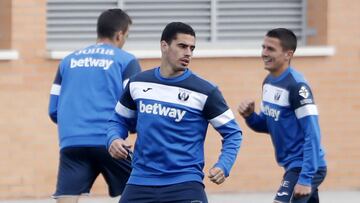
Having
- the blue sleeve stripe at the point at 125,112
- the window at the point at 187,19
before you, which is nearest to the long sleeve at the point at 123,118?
the blue sleeve stripe at the point at 125,112

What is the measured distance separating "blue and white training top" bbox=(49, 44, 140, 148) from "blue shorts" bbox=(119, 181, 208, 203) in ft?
5.43

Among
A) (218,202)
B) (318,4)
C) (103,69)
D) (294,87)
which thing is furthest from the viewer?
(318,4)

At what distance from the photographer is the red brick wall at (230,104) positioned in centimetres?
1205

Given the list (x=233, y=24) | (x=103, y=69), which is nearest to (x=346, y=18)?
(x=233, y=24)

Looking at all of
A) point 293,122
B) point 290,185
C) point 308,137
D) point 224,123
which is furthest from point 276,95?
point 224,123

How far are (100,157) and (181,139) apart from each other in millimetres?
1827

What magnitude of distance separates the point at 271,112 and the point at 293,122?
0.23 m

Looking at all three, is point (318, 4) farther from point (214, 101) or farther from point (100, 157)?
point (214, 101)

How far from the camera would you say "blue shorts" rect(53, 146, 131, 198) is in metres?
8.91

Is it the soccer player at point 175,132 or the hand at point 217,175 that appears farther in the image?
the soccer player at point 175,132

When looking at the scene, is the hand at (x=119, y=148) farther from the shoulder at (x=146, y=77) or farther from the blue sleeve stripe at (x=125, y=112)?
the shoulder at (x=146, y=77)

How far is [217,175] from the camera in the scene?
695 cm

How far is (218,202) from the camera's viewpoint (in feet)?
39.3

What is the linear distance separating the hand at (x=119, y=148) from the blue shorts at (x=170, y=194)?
0.78ft
